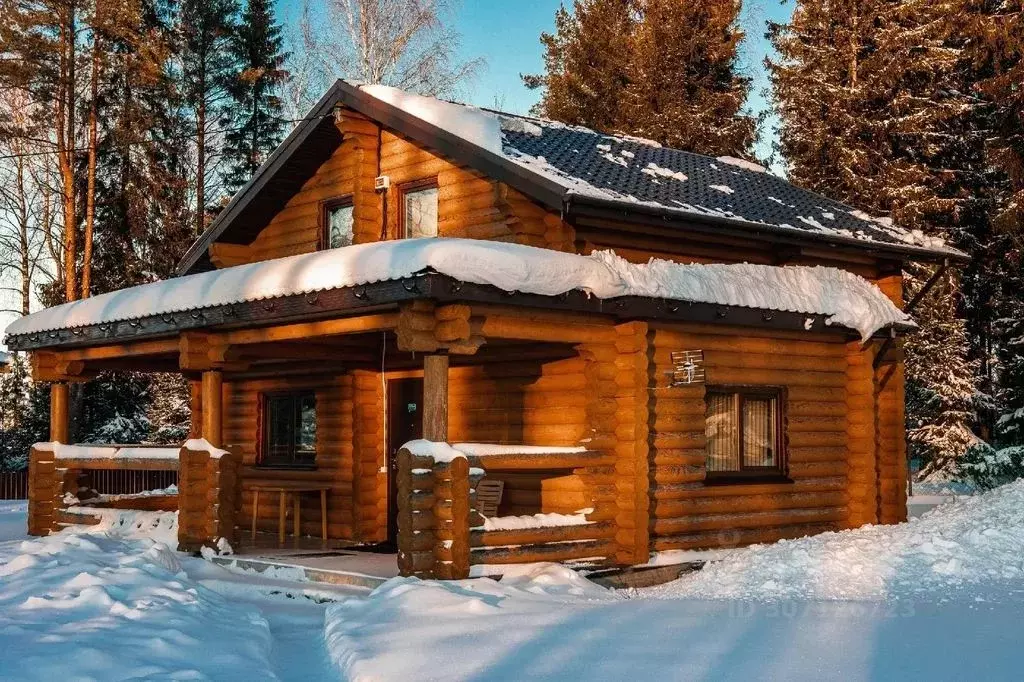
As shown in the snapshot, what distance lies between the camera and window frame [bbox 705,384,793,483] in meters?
13.3

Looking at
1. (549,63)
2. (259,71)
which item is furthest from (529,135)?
(549,63)

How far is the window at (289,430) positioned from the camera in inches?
632

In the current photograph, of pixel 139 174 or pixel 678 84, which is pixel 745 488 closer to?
pixel 139 174

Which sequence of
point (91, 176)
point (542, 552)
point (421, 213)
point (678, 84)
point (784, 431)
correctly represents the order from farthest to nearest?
point (678, 84)
point (91, 176)
point (421, 213)
point (784, 431)
point (542, 552)

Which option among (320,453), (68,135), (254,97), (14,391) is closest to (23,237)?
(14,391)

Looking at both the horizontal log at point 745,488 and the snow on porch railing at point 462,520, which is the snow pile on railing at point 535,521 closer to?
the snow on porch railing at point 462,520

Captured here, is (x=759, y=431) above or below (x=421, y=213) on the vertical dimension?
below

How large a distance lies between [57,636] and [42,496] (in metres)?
8.70

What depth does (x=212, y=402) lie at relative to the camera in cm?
1293

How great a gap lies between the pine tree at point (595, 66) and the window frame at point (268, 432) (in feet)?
79.1

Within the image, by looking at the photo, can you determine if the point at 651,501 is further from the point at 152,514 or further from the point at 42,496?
the point at 42,496

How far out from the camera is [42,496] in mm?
15406

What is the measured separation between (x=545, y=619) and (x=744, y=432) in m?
5.91

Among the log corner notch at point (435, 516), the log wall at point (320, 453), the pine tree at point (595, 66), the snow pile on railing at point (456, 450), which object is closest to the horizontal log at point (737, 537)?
the snow pile on railing at point (456, 450)
